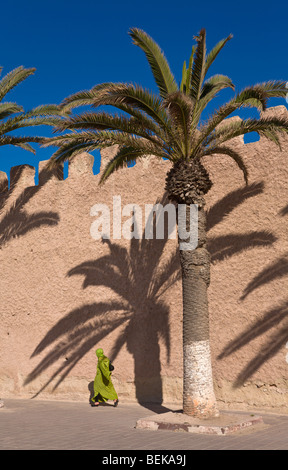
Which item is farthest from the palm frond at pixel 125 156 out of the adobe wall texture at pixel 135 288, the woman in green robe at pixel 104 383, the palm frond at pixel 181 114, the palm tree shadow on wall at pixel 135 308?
the woman in green robe at pixel 104 383

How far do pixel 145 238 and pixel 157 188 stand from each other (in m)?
1.19

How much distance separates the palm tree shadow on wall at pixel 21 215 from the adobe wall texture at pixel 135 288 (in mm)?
33

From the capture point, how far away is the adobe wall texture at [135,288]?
1019 cm

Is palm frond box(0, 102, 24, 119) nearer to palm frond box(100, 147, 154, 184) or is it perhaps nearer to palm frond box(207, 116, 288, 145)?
palm frond box(100, 147, 154, 184)

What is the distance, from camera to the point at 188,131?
353 inches

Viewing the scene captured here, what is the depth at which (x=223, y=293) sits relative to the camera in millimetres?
10719

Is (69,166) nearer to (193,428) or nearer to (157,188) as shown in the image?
(157,188)

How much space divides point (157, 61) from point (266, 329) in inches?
208

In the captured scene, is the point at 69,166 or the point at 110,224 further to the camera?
the point at 69,166

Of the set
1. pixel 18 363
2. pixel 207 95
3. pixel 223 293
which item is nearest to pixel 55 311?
pixel 18 363

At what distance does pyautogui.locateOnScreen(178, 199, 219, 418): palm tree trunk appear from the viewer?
28.3 ft


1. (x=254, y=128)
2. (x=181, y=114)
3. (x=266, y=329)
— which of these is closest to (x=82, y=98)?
(x=181, y=114)

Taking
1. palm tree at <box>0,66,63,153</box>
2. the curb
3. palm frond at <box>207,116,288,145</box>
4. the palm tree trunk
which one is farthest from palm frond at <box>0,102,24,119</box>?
the curb

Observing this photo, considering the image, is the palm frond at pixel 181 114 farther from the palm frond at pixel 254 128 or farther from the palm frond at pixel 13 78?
the palm frond at pixel 13 78
